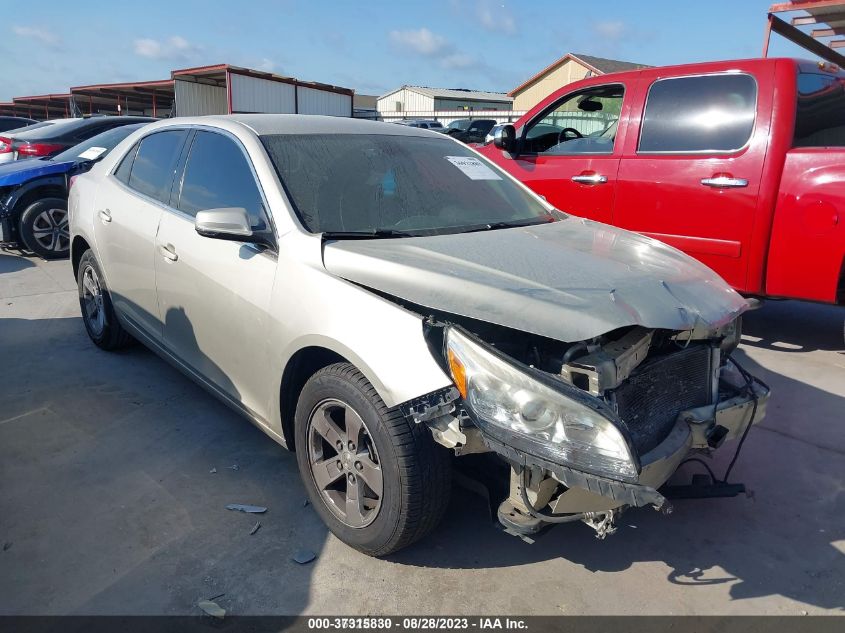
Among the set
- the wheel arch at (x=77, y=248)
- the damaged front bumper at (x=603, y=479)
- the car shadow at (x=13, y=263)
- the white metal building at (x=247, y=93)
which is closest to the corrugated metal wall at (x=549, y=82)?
the white metal building at (x=247, y=93)

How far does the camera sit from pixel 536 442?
2074 millimetres

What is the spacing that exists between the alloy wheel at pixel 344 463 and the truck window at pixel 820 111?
3.97m

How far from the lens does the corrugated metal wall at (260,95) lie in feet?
84.9

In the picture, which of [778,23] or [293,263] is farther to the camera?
[778,23]

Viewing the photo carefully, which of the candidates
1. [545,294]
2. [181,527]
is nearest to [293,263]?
[545,294]

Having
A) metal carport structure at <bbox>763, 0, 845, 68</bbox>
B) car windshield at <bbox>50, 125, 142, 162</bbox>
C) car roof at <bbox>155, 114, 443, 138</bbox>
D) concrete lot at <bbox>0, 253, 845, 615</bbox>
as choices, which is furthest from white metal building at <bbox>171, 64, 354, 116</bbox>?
concrete lot at <bbox>0, 253, 845, 615</bbox>

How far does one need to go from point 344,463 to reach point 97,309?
3.06m

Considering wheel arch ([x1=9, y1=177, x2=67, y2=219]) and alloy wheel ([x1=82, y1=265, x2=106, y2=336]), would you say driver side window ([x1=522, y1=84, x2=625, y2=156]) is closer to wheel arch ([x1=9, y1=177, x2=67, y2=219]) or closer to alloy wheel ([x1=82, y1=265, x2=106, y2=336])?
alloy wheel ([x1=82, y1=265, x2=106, y2=336])

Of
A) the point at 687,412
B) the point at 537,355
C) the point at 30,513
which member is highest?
the point at 537,355

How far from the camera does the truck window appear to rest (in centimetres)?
469

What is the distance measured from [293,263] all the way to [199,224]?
488 millimetres

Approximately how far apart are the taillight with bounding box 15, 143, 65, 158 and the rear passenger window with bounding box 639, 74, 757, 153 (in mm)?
8281

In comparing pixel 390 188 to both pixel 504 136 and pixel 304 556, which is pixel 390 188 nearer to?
pixel 304 556

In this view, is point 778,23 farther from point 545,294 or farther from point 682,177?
point 545,294
